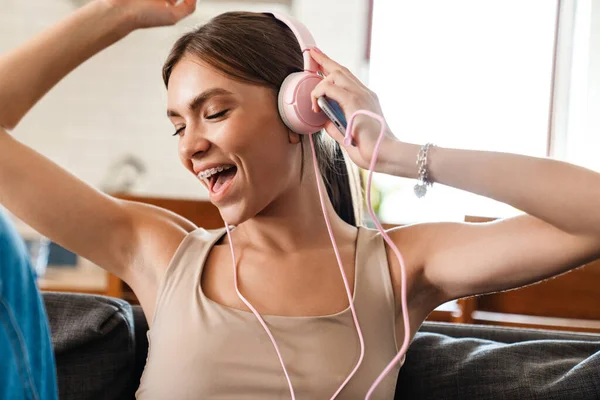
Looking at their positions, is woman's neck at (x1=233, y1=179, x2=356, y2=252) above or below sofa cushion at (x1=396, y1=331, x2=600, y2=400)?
above

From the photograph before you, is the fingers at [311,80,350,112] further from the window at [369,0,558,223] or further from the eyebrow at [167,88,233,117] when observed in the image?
the window at [369,0,558,223]

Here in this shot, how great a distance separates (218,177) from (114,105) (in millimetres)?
2957

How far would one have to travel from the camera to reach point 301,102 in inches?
43.8

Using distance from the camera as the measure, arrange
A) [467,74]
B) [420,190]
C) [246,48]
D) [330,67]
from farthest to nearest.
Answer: [467,74], [246,48], [330,67], [420,190]

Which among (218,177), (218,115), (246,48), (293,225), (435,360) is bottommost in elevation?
(435,360)

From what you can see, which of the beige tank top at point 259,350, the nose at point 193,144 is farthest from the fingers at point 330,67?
the beige tank top at point 259,350

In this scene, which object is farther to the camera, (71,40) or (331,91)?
(71,40)

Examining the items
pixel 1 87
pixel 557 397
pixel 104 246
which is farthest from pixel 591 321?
pixel 1 87

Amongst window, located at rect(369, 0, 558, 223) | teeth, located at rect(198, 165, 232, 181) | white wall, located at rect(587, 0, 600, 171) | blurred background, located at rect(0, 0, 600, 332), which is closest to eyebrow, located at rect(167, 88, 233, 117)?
teeth, located at rect(198, 165, 232, 181)

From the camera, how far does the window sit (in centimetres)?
408

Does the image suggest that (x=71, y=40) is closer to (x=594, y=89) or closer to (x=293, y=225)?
(x=293, y=225)

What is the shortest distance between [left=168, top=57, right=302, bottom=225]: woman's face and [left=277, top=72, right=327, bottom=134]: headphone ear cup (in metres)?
0.05

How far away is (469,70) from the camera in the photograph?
13.4 ft

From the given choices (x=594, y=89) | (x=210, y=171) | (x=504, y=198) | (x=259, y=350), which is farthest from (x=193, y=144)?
(x=594, y=89)
